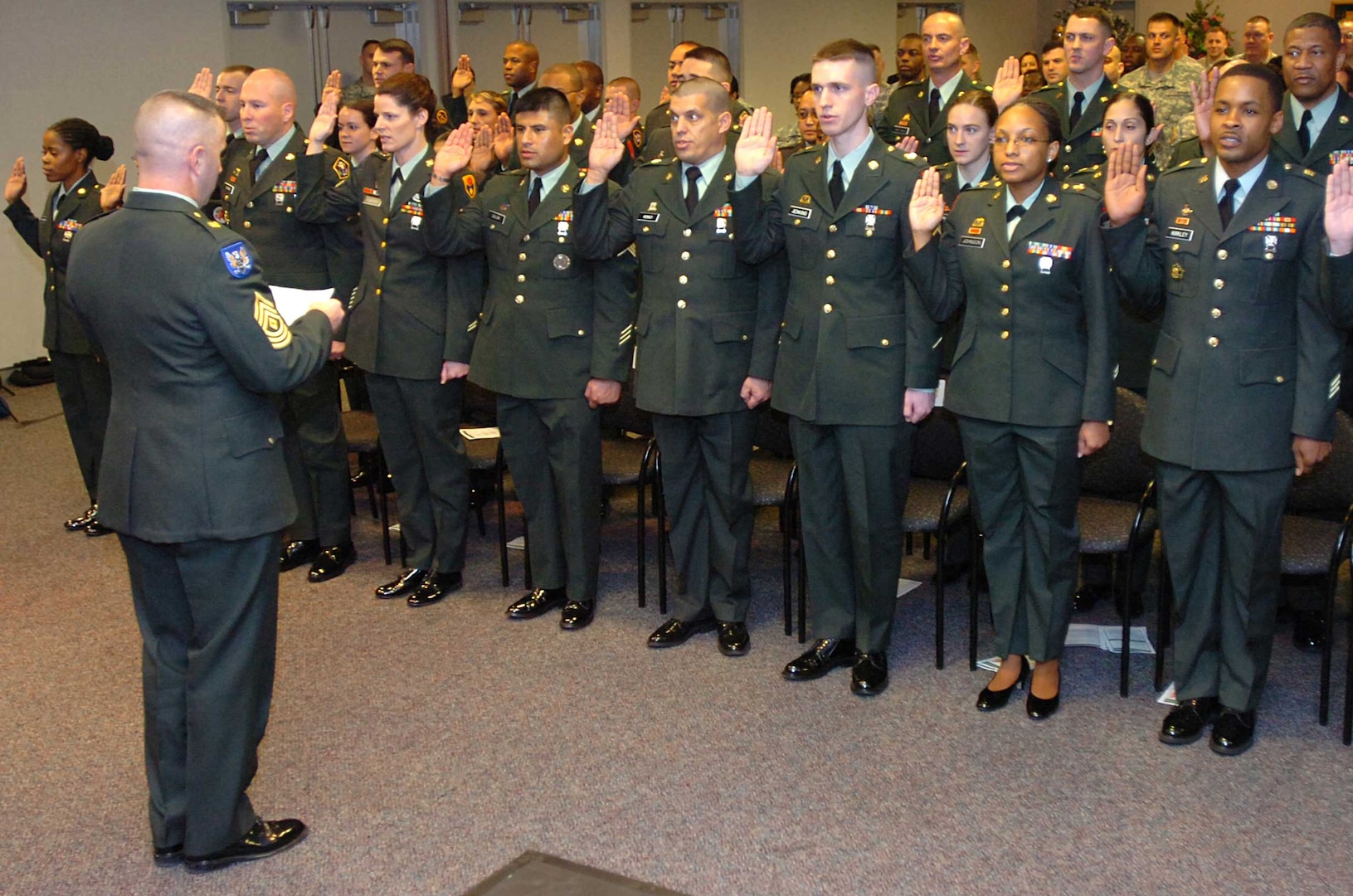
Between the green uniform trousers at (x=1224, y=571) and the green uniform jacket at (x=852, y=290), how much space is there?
2.55 ft

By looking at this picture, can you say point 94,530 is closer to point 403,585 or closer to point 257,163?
point 403,585

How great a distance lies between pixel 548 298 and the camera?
177 inches

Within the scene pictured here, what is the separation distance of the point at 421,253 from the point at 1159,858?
3.03m

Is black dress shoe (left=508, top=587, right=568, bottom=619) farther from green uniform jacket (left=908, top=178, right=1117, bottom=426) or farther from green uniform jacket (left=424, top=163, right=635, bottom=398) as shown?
green uniform jacket (left=908, top=178, right=1117, bottom=426)

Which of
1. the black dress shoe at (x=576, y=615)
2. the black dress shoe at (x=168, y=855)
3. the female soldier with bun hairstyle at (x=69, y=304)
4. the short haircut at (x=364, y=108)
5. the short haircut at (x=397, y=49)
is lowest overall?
the black dress shoe at (x=168, y=855)

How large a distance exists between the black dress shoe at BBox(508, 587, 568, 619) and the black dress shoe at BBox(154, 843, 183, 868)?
166 centimetres

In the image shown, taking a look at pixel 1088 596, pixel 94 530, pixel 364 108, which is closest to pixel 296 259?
pixel 364 108

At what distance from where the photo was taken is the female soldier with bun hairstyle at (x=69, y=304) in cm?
575

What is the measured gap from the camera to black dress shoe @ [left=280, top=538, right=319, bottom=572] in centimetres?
532

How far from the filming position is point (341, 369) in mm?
5789

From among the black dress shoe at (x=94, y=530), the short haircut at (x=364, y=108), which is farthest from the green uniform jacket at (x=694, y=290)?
the black dress shoe at (x=94, y=530)

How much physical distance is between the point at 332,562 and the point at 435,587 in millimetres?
554

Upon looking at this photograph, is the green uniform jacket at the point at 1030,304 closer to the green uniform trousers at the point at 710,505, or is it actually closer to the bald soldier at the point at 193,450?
the green uniform trousers at the point at 710,505

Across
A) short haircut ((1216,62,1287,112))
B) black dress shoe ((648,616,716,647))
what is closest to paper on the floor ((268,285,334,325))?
black dress shoe ((648,616,716,647))
